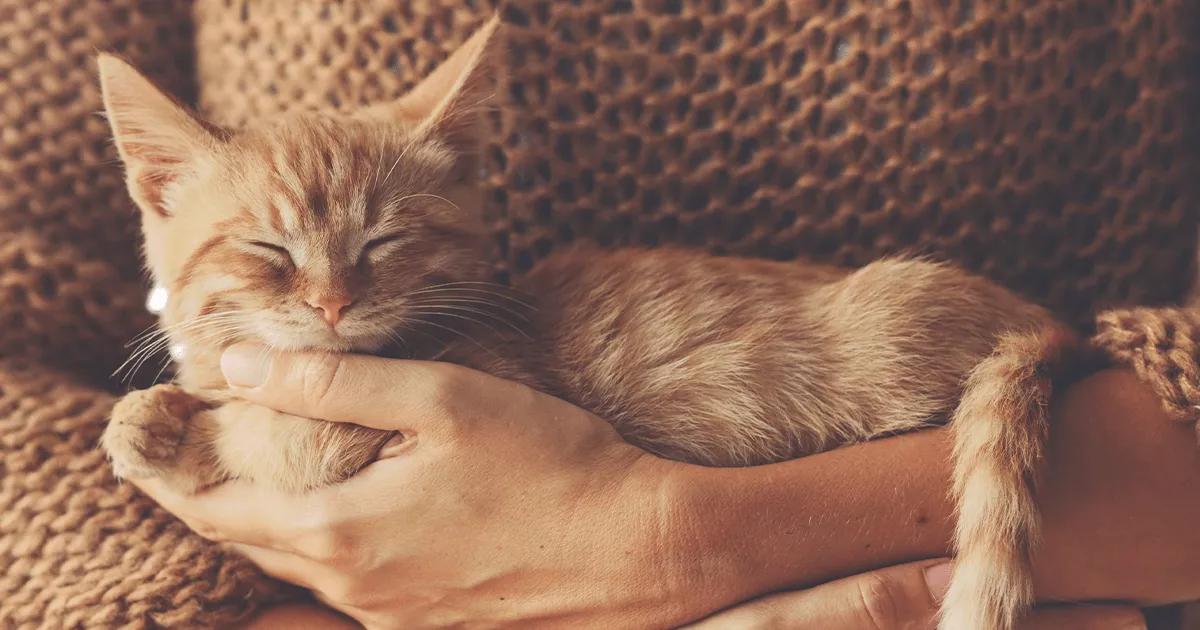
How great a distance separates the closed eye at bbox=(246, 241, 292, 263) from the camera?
961 millimetres

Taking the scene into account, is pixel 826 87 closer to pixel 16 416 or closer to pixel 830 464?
pixel 830 464

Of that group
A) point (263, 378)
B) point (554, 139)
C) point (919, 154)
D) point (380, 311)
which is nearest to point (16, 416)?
point (263, 378)

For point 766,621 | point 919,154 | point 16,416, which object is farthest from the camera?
point 919,154

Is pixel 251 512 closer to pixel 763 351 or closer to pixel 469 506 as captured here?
pixel 469 506

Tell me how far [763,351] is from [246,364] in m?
0.58

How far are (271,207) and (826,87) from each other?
2.40 ft

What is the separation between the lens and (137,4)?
1.25 meters

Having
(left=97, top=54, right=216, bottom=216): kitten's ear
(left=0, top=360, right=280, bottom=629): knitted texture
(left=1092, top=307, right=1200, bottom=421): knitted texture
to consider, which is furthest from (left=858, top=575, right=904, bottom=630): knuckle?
(left=97, top=54, right=216, bottom=216): kitten's ear

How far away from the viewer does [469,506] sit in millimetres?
929

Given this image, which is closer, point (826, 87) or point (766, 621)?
point (766, 621)

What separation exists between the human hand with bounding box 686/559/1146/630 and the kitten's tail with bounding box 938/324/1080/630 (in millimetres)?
57

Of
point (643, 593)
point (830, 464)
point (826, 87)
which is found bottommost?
point (643, 593)

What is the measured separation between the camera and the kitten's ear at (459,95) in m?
1.02

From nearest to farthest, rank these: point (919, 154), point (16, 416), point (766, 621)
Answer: point (766, 621), point (16, 416), point (919, 154)
